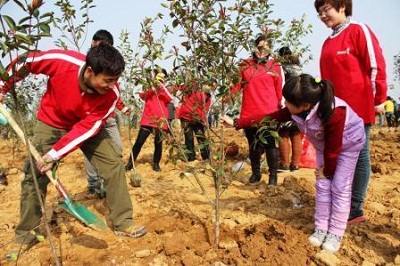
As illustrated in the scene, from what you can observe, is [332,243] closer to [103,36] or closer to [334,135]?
[334,135]

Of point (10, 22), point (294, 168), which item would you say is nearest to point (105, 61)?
point (10, 22)

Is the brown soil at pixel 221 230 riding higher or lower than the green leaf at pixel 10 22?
lower

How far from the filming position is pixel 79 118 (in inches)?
119

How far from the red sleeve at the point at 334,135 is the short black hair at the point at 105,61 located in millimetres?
1482

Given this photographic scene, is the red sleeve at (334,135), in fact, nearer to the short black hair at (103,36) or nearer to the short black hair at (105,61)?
the short black hair at (105,61)

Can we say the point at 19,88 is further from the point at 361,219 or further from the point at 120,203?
the point at 361,219

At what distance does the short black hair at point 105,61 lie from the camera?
2.54 m

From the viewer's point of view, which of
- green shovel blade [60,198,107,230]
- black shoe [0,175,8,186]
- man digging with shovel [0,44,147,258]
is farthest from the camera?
black shoe [0,175,8,186]

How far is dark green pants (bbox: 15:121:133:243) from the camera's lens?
2906mm

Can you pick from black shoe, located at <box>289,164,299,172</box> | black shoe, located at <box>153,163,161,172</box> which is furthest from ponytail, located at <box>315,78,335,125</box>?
black shoe, located at <box>153,163,161,172</box>

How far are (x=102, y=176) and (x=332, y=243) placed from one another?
1845 millimetres

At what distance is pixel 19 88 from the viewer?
6488 mm

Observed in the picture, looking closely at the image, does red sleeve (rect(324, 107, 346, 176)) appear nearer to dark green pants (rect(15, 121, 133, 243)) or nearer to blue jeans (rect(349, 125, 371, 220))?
blue jeans (rect(349, 125, 371, 220))

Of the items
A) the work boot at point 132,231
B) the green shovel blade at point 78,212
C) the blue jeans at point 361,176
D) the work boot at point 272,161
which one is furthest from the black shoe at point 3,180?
the blue jeans at point 361,176
